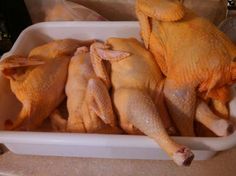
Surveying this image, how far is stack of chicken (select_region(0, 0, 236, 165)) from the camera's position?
0.51m

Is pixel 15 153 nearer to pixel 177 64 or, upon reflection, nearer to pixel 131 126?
pixel 131 126

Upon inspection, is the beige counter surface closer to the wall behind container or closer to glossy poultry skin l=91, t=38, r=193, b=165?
glossy poultry skin l=91, t=38, r=193, b=165

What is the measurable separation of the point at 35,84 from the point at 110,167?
0.19 metres

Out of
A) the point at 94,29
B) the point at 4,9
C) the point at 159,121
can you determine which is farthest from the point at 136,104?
the point at 4,9

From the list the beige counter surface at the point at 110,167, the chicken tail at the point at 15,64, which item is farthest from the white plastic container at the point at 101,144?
the chicken tail at the point at 15,64

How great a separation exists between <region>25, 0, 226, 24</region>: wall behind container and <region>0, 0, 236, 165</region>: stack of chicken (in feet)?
0.61

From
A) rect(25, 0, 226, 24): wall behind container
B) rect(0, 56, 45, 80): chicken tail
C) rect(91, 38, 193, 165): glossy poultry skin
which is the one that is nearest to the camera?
rect(91, 38, 193, 165): glossy poultry skin

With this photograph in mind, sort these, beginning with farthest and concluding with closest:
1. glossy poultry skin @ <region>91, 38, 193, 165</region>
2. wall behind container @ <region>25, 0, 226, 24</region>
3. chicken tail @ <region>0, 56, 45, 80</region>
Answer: wall behind container @ <region>25, 0, 226, 24</region> → chicken tail @ <region>0, 56, 45, 80</region> → glossy poultry skin @ <region>91, 38, 193, 165</region>

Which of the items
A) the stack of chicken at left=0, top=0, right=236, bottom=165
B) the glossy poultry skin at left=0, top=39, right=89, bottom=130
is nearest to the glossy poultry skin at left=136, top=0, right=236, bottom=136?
the stack of chicken at left=0, top=0, right=236, bottom=165

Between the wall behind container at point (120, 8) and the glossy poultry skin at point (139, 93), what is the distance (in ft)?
0.60

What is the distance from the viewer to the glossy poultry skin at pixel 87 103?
1.74ft

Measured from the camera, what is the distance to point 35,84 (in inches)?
22.7

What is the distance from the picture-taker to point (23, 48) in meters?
0.70

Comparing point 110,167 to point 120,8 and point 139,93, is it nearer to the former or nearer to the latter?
point 139,93
